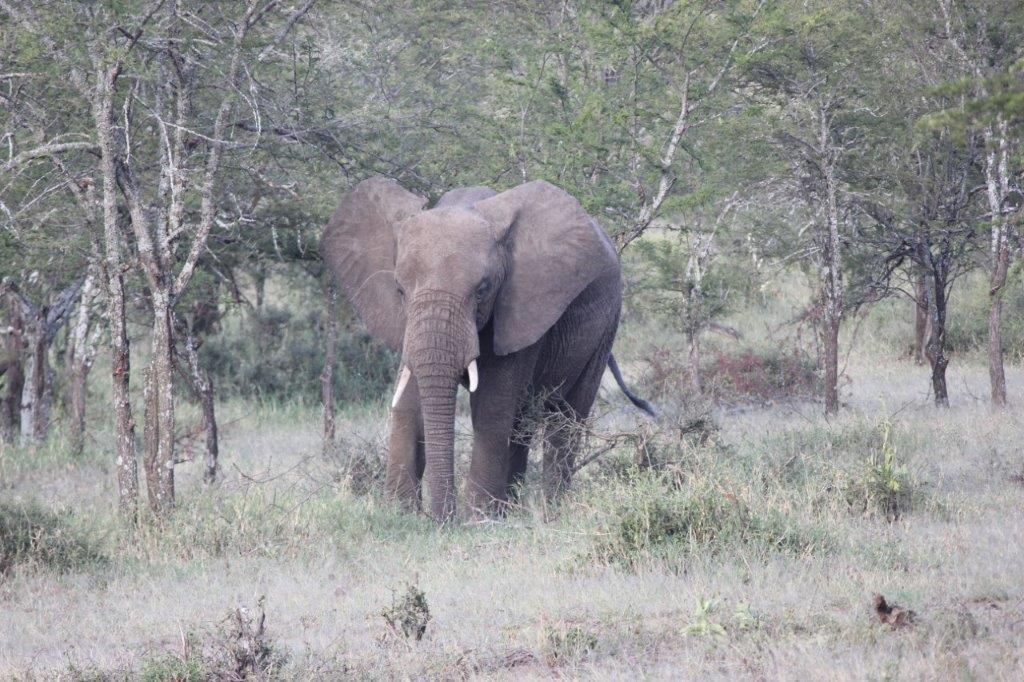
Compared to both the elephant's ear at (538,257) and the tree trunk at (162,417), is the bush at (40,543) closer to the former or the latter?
the tree trunk at (162,417)

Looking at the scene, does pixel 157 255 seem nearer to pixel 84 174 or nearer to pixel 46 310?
pixel 84 174

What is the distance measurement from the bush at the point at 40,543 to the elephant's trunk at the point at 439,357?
2234mm

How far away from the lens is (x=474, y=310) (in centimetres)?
860

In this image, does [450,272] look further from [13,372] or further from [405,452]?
[13,372]

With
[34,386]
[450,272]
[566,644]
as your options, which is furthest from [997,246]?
[34,386]

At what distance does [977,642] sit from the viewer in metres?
5.05

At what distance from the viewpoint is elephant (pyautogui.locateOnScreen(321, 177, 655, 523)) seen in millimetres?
8492

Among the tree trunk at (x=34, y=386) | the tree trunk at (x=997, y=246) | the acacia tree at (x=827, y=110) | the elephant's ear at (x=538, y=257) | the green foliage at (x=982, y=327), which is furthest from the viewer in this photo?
the green foliage at (x=982, y=327)

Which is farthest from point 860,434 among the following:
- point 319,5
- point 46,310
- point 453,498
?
point 46,310

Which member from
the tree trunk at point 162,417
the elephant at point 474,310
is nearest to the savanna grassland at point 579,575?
the tree trunk at point 162,417

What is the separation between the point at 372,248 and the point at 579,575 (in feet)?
12.3

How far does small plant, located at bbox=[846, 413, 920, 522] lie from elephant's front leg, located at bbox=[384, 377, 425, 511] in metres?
3.09

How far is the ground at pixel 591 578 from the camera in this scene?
5195 mm

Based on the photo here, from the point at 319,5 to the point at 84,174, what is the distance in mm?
2265
